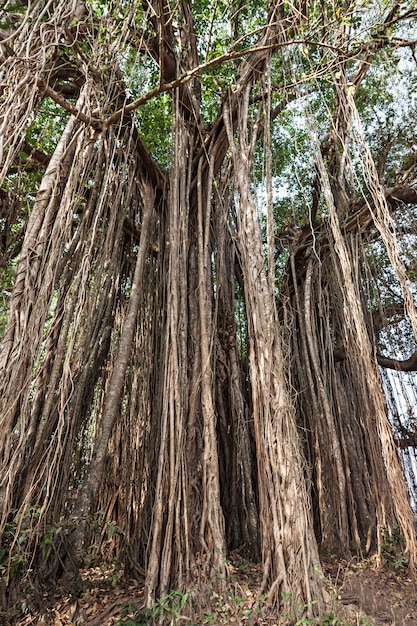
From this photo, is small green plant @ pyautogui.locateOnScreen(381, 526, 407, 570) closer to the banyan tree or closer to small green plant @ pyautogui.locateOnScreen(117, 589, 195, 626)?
the banyan tree

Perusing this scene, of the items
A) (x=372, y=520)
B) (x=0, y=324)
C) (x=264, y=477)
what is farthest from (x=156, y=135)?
(x=372, y=520)

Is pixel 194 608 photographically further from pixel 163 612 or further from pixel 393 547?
pixel 393 547

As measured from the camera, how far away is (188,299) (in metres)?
2.88

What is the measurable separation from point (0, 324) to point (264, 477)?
2.13m

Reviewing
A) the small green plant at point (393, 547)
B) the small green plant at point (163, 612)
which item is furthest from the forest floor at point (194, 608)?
the small green plant at point (393, 547)

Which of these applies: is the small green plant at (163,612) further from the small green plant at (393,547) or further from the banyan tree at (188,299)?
the small green plant at (393,547)

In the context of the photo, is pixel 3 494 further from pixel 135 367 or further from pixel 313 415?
pixel 313 415

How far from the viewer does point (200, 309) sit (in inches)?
105

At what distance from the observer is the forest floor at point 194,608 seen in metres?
1.65

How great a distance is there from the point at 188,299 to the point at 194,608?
5.98 ft

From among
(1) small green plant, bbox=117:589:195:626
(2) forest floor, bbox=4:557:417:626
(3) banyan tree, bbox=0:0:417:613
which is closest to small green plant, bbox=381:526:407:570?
(3) banyan tree, bbox=0:0:417:613

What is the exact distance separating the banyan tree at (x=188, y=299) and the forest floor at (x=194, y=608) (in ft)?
0.28

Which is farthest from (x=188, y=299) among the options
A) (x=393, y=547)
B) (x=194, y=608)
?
(x=393, y=547)

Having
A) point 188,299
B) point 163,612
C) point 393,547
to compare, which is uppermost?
point 188,299
